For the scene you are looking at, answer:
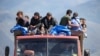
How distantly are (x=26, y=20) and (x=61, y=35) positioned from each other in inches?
68.7

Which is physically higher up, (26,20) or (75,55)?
(26,20)

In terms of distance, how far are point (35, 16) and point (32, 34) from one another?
1186 mm

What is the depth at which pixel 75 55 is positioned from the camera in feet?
39.7

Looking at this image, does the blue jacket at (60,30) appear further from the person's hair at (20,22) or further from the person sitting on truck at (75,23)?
the person's hair at (20,22)

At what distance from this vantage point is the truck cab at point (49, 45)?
1202 cm

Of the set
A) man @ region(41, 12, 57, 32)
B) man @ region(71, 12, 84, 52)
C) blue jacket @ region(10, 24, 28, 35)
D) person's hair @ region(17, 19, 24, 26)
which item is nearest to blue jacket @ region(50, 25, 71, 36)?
man @ region(71, 12, 84, 52)

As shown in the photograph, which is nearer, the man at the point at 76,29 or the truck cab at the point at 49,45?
the truck cab at the point at 49,45

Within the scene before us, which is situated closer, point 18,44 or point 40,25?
point 18,44

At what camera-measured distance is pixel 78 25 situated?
1327 cm

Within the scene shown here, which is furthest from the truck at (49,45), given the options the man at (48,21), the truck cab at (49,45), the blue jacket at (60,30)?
the man at (48,21)

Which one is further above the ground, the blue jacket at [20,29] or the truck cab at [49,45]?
the blue jacket at [20,29]

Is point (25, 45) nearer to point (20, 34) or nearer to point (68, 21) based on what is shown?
point (20, 34)

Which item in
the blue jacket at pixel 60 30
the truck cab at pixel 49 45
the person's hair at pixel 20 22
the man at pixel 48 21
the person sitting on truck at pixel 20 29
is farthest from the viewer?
the person's hair at pixel 20 22

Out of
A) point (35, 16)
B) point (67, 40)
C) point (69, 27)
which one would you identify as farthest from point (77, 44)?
point (35, 16)
